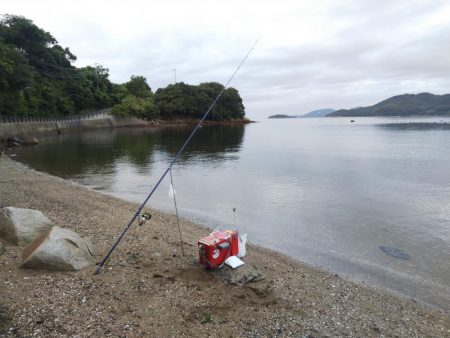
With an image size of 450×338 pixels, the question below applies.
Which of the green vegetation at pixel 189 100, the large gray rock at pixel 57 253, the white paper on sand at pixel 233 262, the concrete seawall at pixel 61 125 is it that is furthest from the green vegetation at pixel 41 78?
the white paper on sand at pixel 233 262

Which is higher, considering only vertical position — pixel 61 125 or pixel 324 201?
pixel 61 125

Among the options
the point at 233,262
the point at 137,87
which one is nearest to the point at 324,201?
the point at 233,262

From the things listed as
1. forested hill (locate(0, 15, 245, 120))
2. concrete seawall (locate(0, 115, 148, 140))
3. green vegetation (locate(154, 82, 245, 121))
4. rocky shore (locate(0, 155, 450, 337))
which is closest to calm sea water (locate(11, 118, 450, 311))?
rocky shore (locate(0, 155, 450, 337))

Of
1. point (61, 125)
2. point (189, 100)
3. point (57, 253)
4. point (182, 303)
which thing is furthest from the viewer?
point (189, 100)

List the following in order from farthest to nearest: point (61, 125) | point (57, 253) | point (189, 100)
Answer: point (189, 100), point (61, 125), point (57, 253)

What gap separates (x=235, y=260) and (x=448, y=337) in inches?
182

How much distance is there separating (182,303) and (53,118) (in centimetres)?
7422

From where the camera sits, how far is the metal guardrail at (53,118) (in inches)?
2103

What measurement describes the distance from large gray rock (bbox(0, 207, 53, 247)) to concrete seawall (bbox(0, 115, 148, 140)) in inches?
1848

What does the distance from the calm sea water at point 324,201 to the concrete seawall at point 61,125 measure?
713 inches

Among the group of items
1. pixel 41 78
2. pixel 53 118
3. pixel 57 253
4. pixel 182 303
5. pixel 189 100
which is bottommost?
pixel 182 303

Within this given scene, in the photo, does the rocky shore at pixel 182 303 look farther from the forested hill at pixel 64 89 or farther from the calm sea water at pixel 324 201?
the forested hill at pixel 64 89

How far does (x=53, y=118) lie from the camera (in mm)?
69625

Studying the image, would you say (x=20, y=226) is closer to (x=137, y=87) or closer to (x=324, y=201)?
(x=324, y=201)
